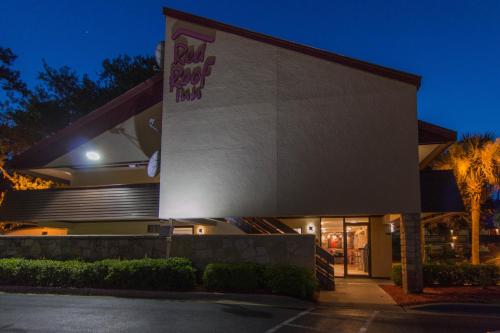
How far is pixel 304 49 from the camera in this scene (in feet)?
53.3

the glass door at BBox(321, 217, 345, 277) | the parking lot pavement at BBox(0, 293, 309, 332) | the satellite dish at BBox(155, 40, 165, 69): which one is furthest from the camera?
the glass door at BBox(321, 217, 345, 277)

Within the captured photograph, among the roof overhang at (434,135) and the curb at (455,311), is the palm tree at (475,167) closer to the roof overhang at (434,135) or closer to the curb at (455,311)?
the roof overhang at (434,135)

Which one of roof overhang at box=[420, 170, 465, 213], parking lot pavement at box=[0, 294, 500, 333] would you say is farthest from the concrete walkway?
roof overhang at box=[420, 170, 465, 213]

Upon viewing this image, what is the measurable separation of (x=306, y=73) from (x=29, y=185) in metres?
15.9

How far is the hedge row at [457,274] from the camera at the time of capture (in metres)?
15.8

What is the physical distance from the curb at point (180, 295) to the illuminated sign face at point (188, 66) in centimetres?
743

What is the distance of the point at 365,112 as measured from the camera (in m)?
15.5

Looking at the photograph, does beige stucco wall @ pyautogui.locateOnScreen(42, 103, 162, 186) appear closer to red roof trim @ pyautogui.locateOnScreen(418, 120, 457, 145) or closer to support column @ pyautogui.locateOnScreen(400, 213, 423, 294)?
red roof trim @ pyautogui.locateOnScreen(418, 120, 457, 145)

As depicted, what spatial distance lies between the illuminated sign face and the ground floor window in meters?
7.98

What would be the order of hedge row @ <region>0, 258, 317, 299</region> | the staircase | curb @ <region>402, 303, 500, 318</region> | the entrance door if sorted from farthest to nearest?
the entrance door
the staircase
hedge row @ <region>0, 258, 317, 299</region>
curb @ <region>402, 303, 500, 318</region>

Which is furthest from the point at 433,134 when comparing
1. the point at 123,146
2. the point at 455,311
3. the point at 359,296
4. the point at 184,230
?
the point at 123,146

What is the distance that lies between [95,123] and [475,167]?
15.4 m

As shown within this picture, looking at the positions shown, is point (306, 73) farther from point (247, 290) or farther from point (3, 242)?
point (3, 242)

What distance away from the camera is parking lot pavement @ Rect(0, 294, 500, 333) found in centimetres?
915
